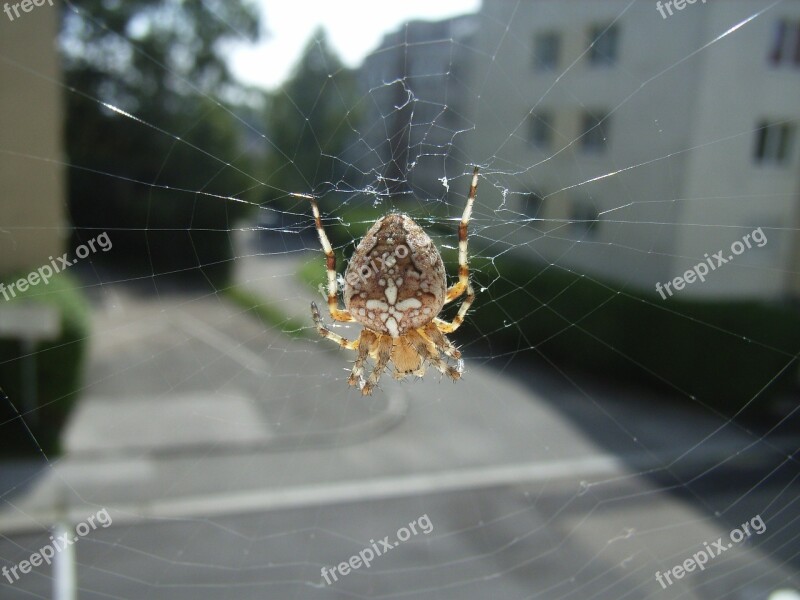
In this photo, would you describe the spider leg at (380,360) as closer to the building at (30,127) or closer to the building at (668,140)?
the building at (668,140)

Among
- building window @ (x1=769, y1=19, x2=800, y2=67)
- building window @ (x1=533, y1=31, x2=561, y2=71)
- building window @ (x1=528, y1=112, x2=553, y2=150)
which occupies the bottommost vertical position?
building window @ (x1=769, y1=19, x2=800, y2=67)

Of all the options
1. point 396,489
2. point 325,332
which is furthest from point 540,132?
point 325,332

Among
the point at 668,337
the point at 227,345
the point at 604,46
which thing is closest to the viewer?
the point at 668,337

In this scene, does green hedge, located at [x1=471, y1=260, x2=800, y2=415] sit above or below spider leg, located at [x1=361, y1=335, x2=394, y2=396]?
above

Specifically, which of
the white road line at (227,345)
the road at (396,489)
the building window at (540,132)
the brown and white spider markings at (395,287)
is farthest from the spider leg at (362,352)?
the building window at (540,132)

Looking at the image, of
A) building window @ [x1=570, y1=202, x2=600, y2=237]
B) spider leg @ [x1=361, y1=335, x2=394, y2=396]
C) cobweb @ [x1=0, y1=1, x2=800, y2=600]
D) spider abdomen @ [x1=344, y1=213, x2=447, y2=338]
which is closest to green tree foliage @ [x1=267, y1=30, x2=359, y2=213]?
cobweb @ [x1=0, y1=1, x2=800, y2=600]

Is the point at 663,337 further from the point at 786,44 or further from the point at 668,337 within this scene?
the point at 786,44

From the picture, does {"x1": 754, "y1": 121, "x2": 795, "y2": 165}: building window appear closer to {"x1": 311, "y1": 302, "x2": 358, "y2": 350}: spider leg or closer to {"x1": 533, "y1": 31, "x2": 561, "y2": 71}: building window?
{"x1": 533, "y1": 31, "x2": 561, "y2": 71}: building window
